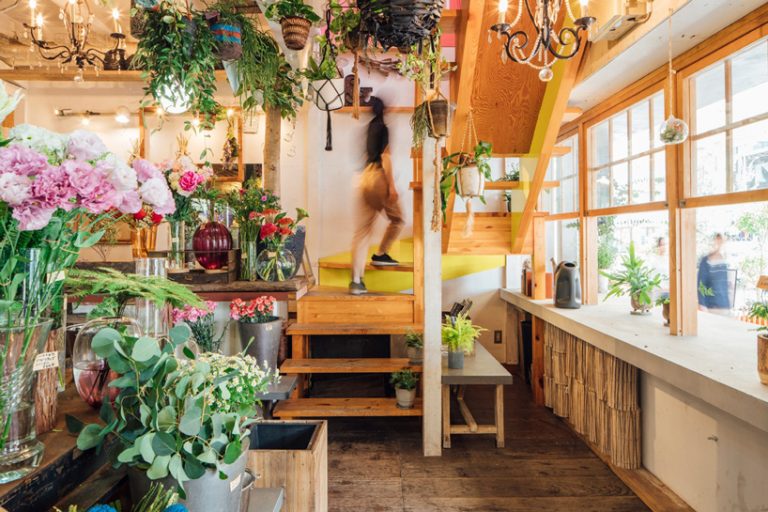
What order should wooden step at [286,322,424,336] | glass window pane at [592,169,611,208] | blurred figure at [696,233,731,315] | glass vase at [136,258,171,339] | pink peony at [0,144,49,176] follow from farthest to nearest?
1. glass window pane at [592,169,611,208]
2. wooden step at [286,322,424,336]
3. blurred figure at [696,233,731,315]
4. glass vase at [136,258,171,339]
5. pink peony at [0,144,49,176]

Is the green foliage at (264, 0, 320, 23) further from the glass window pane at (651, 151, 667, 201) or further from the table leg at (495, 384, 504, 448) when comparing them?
the table leg at (495, 384, 504, 448)

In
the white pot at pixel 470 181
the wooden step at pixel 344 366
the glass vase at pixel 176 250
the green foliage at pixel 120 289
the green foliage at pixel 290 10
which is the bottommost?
the wooden step at pixel 344 366

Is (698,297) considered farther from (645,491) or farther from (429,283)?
(429,283)

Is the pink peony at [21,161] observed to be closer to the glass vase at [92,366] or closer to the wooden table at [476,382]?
the glass vase at [92,366]

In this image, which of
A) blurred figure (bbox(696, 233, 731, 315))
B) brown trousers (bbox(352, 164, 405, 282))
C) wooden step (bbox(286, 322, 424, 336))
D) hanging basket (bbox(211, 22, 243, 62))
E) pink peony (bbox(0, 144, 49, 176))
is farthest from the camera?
brown trousers (bbox(352, 164, 405, 282))

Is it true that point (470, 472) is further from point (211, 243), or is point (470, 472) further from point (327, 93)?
point (327, 93)

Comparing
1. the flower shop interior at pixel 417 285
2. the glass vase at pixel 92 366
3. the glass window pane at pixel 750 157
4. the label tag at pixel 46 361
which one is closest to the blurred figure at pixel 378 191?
the flower shop interior at pixel 417 285

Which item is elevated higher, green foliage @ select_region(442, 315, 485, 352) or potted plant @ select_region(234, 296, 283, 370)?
potted plant @ select_region(234, 296, 283, 370)

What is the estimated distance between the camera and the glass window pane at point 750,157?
86.4 inches

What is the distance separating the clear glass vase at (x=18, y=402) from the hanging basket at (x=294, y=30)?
5.86 feet

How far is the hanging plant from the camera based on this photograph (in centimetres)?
215

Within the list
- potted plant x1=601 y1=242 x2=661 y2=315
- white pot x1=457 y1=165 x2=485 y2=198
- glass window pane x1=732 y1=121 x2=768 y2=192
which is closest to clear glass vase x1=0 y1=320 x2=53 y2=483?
white pot x1=457 y1=165 x2=485 y2=198

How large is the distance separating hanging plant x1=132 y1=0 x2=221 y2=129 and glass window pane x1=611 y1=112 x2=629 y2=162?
2775mm

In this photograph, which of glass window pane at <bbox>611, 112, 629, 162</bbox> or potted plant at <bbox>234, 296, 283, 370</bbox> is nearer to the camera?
potted plant at <bbox>234, 296, 283, 370</bbox>
